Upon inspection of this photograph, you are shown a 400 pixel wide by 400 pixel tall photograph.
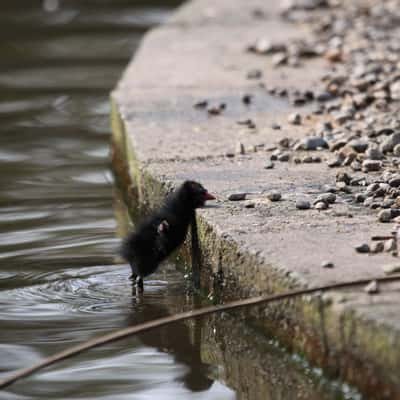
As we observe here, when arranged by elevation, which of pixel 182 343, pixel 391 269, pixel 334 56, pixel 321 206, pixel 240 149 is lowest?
pixel 182 343

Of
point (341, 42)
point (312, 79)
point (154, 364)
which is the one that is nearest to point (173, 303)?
point (154, 364)

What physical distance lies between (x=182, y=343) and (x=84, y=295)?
65 centimetres

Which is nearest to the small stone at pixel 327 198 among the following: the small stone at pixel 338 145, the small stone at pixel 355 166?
the small stone at pixel 355 166

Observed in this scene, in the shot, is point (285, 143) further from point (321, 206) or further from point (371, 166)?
point (321, 206)

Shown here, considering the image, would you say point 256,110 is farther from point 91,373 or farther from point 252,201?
point 91,373

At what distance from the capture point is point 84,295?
4910 mm

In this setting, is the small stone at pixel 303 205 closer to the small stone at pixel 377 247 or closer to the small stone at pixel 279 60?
the small stone at pixel 377 247

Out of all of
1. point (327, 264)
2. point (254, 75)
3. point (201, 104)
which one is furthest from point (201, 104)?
point (327, 264)

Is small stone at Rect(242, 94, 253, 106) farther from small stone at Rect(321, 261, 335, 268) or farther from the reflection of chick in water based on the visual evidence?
small stone at Rect(321, 261, 335, 268)

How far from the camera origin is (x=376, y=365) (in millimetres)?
3438

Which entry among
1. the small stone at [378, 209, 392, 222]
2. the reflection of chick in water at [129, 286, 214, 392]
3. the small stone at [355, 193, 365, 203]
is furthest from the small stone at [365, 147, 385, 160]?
the reflection of chick in water at [129, 286, 214, 392]

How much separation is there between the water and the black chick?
208 millimetres

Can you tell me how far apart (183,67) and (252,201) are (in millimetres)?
3648

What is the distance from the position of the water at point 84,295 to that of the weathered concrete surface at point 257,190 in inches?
7.3
